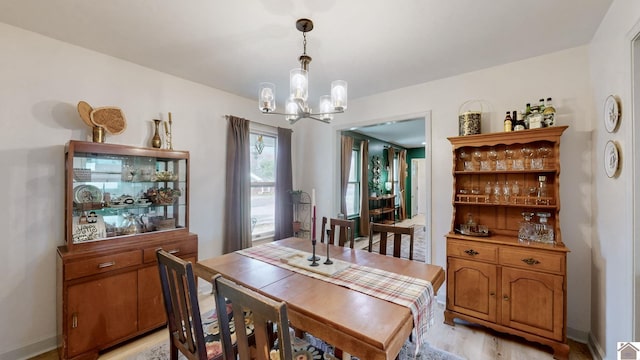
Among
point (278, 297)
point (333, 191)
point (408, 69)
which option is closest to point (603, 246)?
point (408, 69)

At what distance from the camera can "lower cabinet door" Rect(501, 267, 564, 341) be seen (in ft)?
6.86

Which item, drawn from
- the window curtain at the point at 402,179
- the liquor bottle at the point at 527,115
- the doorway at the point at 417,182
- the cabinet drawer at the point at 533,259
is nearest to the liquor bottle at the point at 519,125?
the liquor bottle at the point at 527,115

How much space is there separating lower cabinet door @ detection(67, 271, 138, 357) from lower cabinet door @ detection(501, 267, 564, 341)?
3307 millimetres

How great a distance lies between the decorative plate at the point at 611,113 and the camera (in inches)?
69.1

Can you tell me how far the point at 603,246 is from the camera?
2037 millimetres

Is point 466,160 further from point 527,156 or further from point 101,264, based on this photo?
point 101,264

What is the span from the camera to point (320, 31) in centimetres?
210

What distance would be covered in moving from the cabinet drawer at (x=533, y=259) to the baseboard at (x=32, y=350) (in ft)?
13.0

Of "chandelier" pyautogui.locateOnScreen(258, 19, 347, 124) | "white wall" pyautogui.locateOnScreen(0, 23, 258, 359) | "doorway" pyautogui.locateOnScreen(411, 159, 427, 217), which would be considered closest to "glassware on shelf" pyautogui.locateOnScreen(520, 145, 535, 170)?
"chandelier" pyautogui.locateOnScreen(258, 19, 347, 124)

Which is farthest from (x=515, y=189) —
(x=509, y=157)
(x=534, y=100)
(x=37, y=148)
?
(x=37, y=148)

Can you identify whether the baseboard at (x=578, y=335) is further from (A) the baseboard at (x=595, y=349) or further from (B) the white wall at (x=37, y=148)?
(B) the white wall at (x=37, y=148)

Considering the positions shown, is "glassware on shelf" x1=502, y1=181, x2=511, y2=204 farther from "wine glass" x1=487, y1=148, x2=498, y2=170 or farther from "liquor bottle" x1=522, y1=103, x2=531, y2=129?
"liquor bottle" x1=522, y1=103, x2=531, y2=129

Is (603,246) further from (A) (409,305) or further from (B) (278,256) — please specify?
(B) (278,256)

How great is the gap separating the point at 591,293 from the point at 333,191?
296 cm
